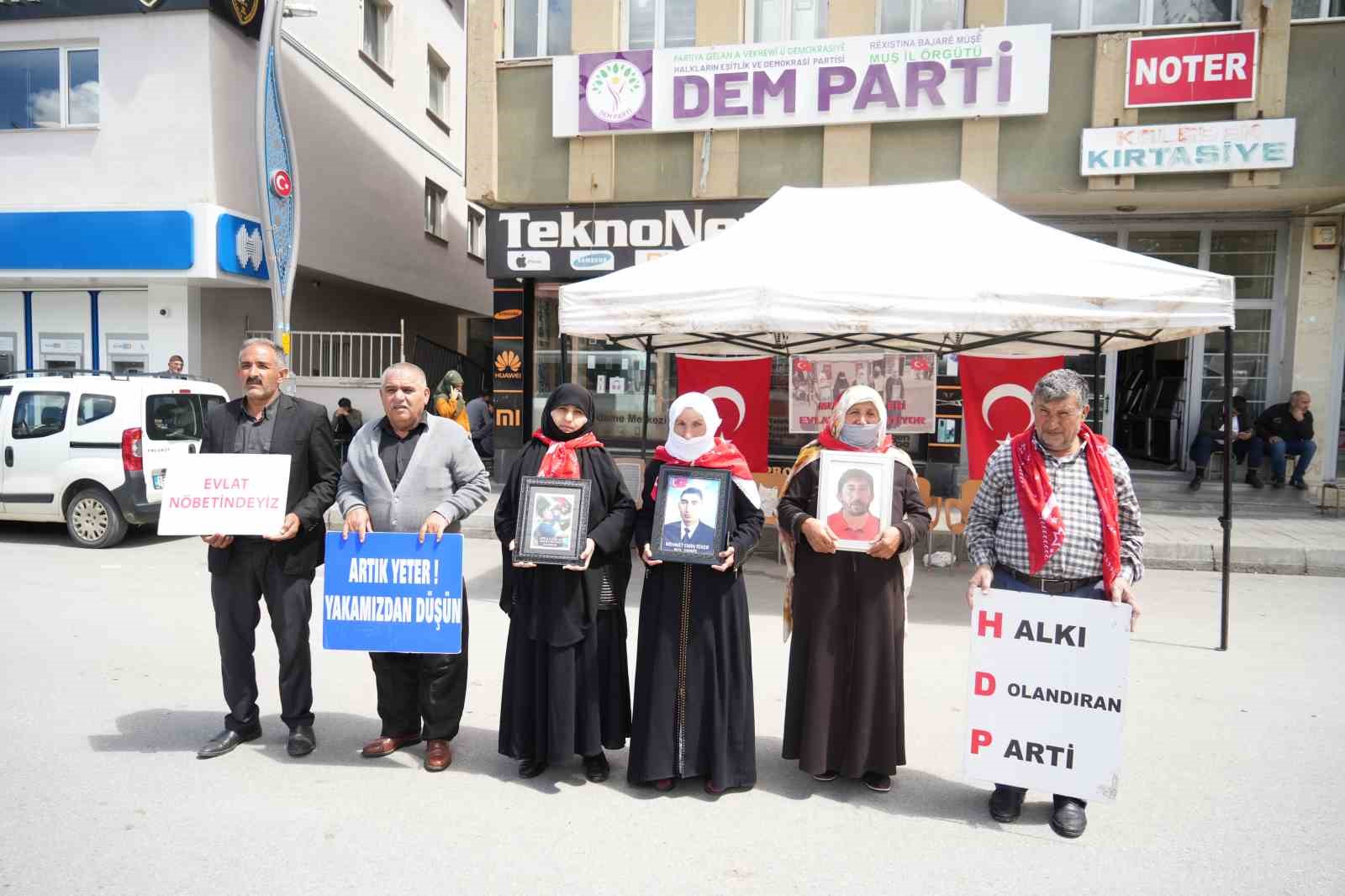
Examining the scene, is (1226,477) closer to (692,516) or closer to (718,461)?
(718,461)

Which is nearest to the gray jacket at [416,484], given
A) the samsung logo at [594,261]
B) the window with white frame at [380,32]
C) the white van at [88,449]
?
the white van at [88,449]

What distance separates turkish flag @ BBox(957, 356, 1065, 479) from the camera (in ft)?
24.9

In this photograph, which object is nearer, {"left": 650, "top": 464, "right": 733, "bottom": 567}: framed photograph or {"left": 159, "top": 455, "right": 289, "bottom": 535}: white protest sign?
{"left": 650, "top": 464, "right": 733, "bottom": 567}: framed photograph

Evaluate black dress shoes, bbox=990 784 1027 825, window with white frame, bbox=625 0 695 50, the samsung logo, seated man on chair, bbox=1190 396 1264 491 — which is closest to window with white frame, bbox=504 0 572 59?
window with white frame, bbox=625 0 695 50

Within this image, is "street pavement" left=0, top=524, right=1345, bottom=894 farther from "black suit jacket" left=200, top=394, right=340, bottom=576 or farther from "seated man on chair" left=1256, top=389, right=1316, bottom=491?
"seated man on chair" left=1256, top=389, right=1316, bottom=491

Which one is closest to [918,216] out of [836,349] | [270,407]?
[836,349]

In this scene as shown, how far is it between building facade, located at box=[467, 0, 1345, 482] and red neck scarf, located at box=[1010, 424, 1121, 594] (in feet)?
23.7

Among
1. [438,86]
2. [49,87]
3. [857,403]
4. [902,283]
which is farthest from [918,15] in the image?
[438,86]

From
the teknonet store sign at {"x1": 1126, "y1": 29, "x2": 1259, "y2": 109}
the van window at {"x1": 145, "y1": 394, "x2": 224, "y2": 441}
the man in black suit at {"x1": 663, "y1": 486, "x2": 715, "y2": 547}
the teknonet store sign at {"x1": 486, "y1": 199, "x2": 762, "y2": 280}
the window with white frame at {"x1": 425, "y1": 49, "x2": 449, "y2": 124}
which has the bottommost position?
the man in black suit at {"x1": 663, "y1": 486, "x2": 715, "y2": 547}

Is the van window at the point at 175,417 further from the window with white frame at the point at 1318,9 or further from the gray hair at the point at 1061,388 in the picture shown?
the window with white frame at the point at 1318,9

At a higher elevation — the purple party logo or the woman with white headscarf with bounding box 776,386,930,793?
the purple party logo

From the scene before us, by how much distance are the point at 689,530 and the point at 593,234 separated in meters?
8.60

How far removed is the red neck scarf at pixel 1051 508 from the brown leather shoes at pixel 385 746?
3.06 meters

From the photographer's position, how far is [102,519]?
29.2ft
